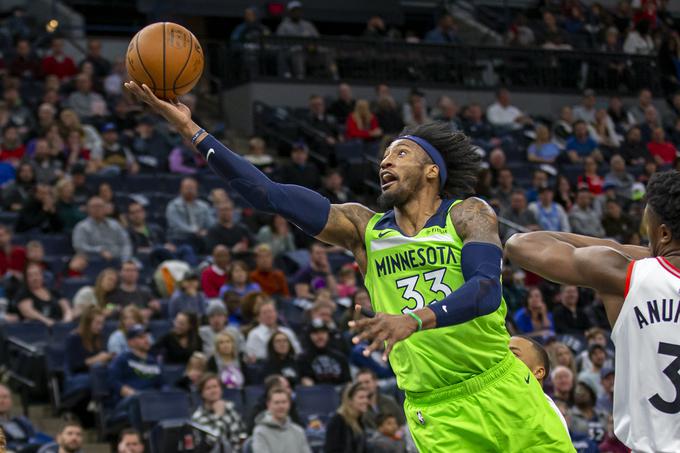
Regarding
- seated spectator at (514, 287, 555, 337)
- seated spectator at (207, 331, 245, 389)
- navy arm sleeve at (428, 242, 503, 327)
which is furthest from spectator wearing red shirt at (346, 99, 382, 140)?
navy arm sleeve at (428, 242, 503, 327)

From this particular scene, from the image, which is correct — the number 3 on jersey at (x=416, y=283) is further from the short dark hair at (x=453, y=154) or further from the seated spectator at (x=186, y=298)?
the seated spectator at (x=186, y=298)

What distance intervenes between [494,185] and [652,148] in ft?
12.7

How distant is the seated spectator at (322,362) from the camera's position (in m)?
11.6

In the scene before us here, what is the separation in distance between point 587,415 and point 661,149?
8.89 metres

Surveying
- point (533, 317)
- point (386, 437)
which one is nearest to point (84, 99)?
point (533, 317)

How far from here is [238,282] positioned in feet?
41.0

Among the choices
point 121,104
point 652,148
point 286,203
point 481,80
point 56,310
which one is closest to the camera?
point 286,203

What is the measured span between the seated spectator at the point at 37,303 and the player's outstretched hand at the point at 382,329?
7607mm

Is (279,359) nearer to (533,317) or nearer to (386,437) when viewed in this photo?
(386,437)

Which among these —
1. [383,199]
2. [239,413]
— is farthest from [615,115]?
[383,199]

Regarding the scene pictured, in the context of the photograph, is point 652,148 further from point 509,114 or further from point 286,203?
point 286,203

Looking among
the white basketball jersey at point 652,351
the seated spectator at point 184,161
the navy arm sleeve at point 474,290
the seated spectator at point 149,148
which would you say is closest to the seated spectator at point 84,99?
the seated spectator at point 149,148

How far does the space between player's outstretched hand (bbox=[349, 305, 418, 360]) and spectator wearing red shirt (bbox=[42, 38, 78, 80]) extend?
13190 mm

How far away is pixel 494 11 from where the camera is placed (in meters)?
23.6
